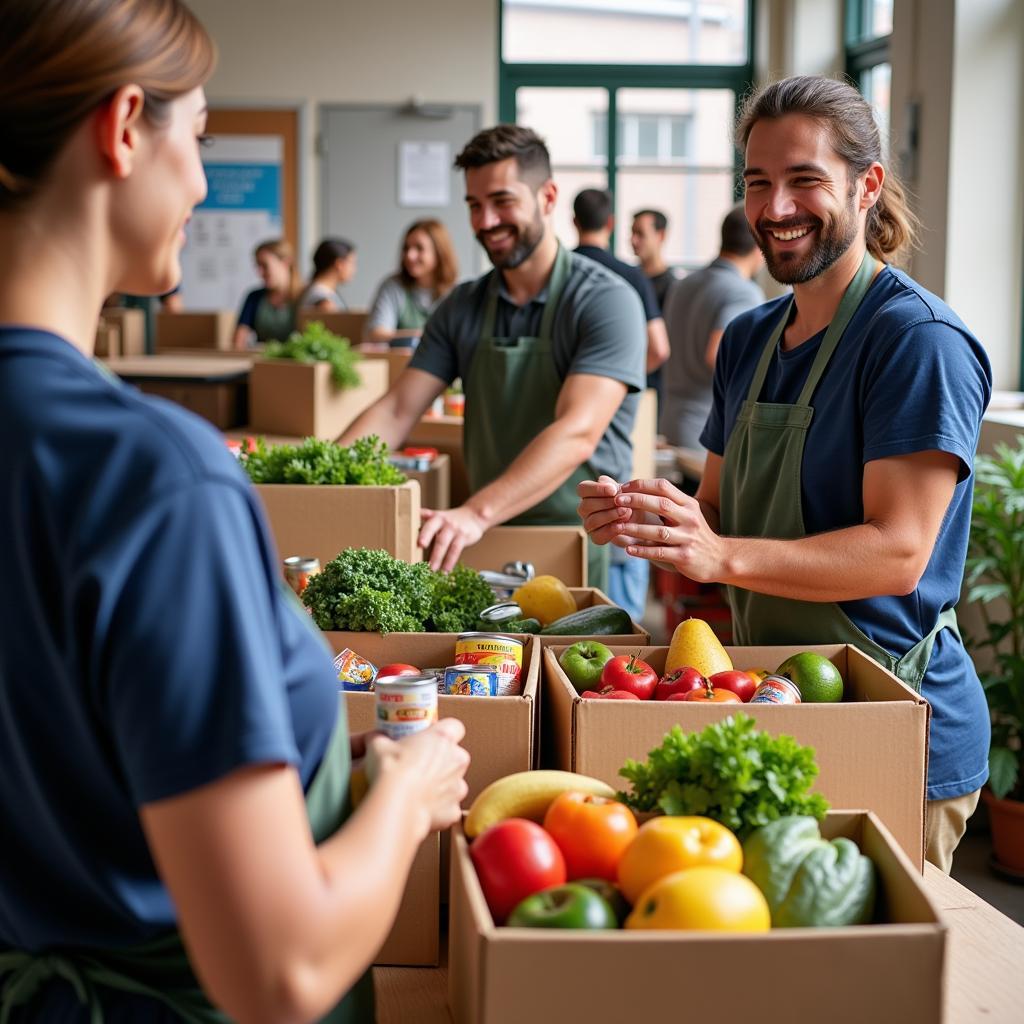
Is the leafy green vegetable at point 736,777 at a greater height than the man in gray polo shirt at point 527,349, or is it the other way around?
the man in gray polo shirt at point 527,349

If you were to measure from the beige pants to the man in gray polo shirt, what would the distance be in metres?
1.25

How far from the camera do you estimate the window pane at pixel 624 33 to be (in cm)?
929

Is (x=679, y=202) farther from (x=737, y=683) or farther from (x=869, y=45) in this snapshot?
(x=737, y=683)

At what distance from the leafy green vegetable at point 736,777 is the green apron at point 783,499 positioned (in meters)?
0.69

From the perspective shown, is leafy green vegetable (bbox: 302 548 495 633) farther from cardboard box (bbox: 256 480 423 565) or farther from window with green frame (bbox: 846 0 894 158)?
window with green frame (bbox: 846 0 894 158)

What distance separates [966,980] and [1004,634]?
2.68 m

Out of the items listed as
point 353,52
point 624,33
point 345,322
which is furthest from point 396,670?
point 624,33

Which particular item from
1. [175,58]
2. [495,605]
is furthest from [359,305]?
[175,58]

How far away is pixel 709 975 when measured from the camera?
3.25ft

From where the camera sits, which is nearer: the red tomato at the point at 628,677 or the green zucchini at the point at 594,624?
the red tomato at the point at 628,677

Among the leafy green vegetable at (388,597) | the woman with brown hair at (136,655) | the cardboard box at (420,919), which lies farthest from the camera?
the leafy green vegetable at (388,597)

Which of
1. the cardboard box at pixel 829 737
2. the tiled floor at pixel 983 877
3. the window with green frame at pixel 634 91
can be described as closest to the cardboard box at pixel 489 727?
the cardboard box at pixel 829 737

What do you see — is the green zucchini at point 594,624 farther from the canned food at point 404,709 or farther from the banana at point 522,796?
the canned food at point 404,709

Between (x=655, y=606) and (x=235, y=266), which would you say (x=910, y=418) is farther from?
(x=235, y=266)
